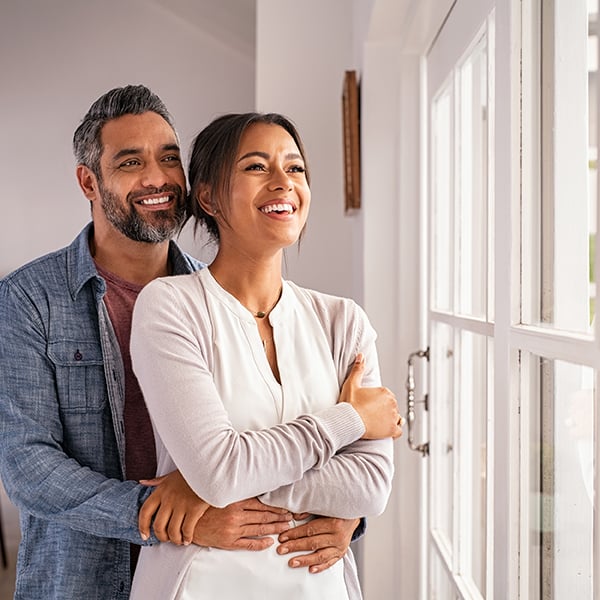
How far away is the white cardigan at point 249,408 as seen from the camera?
1.00 m

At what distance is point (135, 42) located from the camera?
3869 mm

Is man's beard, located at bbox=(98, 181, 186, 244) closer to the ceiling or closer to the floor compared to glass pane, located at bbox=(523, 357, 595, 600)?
closer to the ceiling

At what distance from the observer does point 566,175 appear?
2.87ft

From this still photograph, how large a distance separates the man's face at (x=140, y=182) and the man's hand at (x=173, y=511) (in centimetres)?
45

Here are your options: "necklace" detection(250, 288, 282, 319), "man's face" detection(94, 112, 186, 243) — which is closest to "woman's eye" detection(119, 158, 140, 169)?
"man's face" detection(94, 112, 186, 243)

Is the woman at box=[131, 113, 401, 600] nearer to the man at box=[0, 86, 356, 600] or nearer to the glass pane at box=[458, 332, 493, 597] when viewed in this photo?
the man at box=[0, 86, 356, 600]

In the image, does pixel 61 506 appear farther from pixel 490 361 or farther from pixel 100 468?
pixel 490 361

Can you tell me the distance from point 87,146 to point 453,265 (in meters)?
0.80

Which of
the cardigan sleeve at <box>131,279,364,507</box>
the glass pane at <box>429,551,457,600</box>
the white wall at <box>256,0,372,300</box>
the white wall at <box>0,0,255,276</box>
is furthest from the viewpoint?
the white wall at <box>0,0,255,276</box>

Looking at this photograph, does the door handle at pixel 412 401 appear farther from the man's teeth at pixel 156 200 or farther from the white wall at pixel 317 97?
the man's teeth at pixel 156 200

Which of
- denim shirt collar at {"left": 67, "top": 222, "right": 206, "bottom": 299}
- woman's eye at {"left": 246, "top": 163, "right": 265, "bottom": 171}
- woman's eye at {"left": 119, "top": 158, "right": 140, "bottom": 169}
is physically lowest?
denim shirt collar at {"left": 67, "top": 222, "right": 206, "bottom": 299}

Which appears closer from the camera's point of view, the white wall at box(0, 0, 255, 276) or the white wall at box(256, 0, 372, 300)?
the white wall at box(256, 0, 372, 300)

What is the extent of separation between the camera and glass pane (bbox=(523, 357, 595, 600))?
81 centimetres

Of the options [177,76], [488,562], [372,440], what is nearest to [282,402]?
[372,440]
